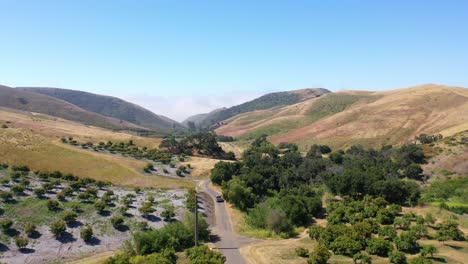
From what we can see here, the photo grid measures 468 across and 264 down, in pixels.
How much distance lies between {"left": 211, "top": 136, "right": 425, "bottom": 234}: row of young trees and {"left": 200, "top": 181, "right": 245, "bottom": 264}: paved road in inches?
135

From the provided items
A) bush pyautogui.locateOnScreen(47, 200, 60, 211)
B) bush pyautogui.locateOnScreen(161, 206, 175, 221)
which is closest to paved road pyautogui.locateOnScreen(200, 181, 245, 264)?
bush pyautogui.locateOnScreen(161, 206, 175, 221)

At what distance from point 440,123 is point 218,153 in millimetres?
85008

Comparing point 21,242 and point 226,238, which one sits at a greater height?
point 21,242

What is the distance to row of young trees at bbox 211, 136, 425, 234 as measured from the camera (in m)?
53.6

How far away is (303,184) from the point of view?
74188 mm

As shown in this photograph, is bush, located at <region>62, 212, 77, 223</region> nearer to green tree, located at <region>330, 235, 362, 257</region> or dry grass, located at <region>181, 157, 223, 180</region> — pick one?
green tree, located at <region>330, 235, 362, 257</region>

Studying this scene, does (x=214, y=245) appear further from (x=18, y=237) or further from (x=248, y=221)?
(x=18, y=237)

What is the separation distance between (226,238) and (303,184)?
3162 centimetres

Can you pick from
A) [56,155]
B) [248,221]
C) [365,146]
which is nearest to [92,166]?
[56,155]

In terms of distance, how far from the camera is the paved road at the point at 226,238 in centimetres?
3894

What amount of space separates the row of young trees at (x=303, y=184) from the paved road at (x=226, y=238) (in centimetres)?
344

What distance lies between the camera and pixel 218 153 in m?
118

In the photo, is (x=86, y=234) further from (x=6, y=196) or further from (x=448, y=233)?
(x=448, y=233)

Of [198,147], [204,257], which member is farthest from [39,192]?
[198,147]
